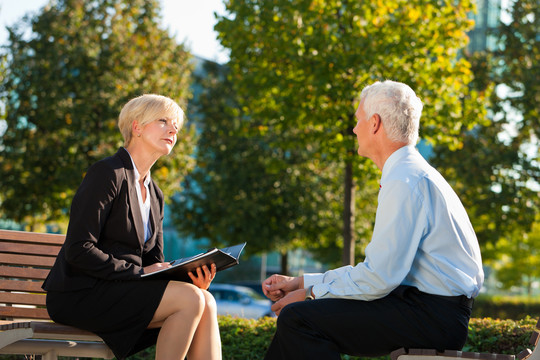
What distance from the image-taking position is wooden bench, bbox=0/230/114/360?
3514 millimetres

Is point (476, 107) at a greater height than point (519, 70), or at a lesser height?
lesser

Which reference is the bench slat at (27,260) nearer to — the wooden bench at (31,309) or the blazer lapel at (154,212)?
the wooden bench at (31,309)

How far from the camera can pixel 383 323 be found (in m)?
3.00

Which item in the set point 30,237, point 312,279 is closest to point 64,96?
point 30,237

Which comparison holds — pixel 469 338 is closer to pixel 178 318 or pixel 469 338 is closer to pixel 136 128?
pixel 178 318

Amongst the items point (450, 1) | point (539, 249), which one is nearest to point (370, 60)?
point (450, 1)

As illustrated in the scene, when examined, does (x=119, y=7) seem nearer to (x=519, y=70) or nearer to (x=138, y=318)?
(x=519, y=70)

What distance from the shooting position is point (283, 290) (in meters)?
3.60

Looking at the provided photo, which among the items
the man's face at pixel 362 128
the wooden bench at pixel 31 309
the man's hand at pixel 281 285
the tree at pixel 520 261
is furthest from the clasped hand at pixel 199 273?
the tree at pixel 520 261

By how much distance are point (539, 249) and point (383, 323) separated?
32.3 metres

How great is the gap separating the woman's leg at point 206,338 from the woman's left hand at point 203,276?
4.0 inches

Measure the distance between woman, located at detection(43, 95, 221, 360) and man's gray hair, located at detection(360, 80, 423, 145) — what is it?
131 centimetres

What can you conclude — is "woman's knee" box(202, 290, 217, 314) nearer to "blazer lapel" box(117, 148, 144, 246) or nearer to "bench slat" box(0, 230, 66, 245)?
"blazer lapel" box(117, 148, 144, 246)

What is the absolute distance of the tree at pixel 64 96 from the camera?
16016 millimetres
